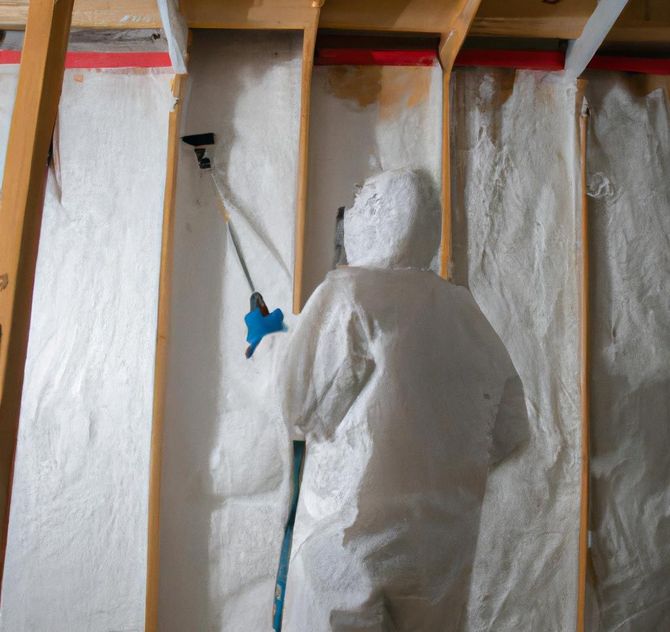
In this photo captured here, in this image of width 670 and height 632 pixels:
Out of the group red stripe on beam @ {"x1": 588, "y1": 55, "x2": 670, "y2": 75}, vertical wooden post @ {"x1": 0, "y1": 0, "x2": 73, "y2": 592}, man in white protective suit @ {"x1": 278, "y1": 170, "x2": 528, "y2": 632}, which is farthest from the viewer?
red stripe on beam @ {"x1": 588, "y1": 55, "x2": 670, "y2": 75}

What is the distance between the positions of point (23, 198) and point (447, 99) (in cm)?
166

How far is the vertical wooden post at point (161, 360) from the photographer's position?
2229 millimetres

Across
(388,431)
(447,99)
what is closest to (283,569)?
Answer: (388,431)

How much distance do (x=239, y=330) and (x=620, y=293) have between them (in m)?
1.27

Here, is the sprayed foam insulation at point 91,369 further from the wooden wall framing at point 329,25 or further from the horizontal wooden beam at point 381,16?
the horizontal wooden beam at point 381,16

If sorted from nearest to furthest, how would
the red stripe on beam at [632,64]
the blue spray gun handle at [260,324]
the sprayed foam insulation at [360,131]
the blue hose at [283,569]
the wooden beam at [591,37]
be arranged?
the blue hose at [283,569] < the blue spray gun handle at [260,324] < the wooden beam at [591,37] < the sprayed foam insulation at [360,131] < the red stripe on beam at [632,64]

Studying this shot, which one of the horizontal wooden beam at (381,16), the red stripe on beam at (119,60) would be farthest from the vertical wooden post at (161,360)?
the horizontal wooden beam at (381,16)

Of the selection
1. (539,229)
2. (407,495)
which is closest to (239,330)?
(539,229)

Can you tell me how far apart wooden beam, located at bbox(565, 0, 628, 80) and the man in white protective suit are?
50.1 inches

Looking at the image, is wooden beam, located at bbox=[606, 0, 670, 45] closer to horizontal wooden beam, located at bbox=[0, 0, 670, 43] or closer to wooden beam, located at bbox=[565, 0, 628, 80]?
horizontal wooden beam, located at bbox=[0, 0, 670, 43]

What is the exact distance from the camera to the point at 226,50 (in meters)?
2.58

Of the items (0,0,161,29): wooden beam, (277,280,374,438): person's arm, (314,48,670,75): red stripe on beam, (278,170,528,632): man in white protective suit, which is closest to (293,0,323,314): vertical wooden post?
(314,48,670,75): red stripe on beam

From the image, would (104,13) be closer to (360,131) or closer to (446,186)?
(360,131)

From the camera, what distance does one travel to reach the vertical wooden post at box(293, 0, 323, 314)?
2361mm
